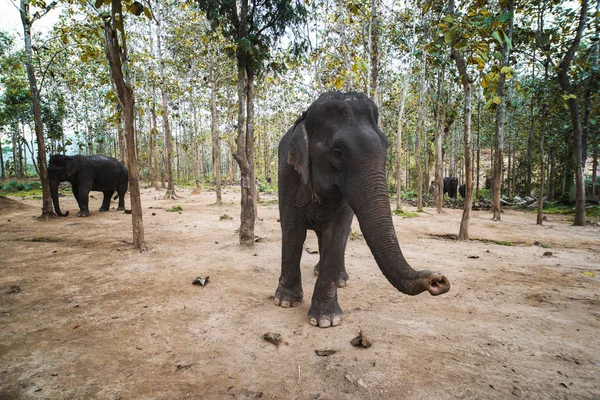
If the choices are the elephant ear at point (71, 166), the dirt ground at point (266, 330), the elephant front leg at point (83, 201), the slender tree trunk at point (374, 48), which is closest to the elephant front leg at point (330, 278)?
the dirt ground at point (266, 330)

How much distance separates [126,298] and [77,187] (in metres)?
9.25

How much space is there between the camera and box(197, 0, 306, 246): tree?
6.39 metres

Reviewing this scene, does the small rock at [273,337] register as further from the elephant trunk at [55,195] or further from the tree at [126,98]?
the elephant trunk at [55,195]

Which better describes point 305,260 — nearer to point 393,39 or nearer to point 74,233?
point 74,233

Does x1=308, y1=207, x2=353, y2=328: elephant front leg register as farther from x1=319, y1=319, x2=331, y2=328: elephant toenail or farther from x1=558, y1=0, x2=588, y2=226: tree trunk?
x1=558, y1=0, x2=588, y2=226: tree trunk

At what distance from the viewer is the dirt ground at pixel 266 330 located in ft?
7.58

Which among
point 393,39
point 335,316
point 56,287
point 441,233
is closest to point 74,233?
point 56,287

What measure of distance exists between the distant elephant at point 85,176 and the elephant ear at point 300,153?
401 inches

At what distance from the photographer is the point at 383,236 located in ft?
8.75

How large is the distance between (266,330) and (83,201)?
412 inches

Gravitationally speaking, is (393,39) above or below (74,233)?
above

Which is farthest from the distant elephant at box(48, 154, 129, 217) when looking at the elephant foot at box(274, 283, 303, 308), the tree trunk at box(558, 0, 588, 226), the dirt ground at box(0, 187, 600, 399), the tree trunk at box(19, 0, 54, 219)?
the tree trunk at box(558, 0, 588, 226)

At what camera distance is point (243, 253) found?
20.8ft

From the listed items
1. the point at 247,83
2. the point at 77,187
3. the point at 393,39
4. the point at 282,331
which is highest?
the point at 393,39
